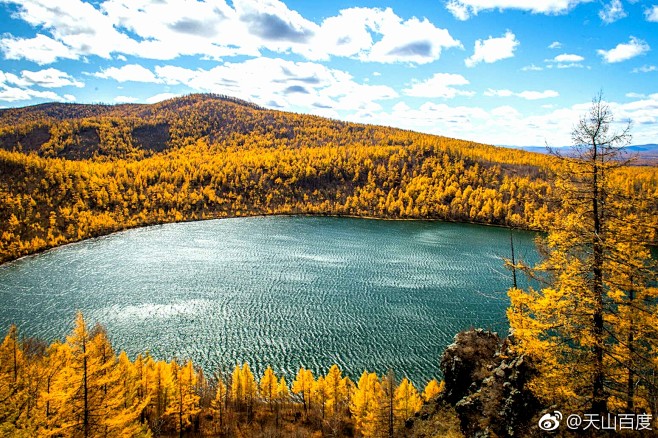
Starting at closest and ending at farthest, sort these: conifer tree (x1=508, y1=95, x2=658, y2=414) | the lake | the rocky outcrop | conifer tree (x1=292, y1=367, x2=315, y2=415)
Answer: conifer tree (x1=508, y1=95, x2=658, y2=414) → the rocky outcrop → conifer tree (x1=292, y1=367, x2=315, y2=415) → the lake

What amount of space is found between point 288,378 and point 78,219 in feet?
431

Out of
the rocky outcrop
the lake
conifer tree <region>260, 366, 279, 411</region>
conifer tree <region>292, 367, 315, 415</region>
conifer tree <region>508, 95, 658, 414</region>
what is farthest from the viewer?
the lake

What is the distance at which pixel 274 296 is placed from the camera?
81375 mm

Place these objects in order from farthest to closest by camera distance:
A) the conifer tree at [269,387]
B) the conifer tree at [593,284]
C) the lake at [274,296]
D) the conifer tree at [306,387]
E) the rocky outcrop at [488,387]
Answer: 1. the lake at [274,296]
2. the conifer tree at [269,387]
3. the conifer tree at [306,387]
4. the rocky outcrop at [488,387]
5. the conifer tree at [593,284]

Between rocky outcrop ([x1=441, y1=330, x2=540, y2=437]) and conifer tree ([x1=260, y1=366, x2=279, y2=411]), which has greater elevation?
rocky outcrop ([x1=441, y1=330, x2=540, y2=437])

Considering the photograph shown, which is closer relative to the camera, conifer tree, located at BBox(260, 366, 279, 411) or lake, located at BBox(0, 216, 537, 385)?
conifer tree, located at BBox(260, 366, 279, 411)

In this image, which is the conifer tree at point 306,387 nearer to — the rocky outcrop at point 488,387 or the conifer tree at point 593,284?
the rocky outcrop at point 488,387

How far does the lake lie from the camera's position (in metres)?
59.2

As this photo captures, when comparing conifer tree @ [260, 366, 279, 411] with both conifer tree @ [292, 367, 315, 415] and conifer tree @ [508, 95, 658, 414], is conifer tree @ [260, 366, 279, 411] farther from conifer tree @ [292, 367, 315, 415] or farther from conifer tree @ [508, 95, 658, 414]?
conifer tree @ [508, 95, 658, 414]

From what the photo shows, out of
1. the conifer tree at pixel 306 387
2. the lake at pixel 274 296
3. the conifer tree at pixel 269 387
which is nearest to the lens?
the conifer tree at pixel 306 387

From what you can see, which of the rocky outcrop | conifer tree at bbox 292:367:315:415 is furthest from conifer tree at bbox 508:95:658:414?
conifer tree at bbox 292:367:315:415

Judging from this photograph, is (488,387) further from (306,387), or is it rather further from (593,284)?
(306,387)

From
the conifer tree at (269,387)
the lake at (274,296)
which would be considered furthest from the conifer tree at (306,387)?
the lake at (274,296)

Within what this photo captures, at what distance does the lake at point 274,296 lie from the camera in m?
59.2
